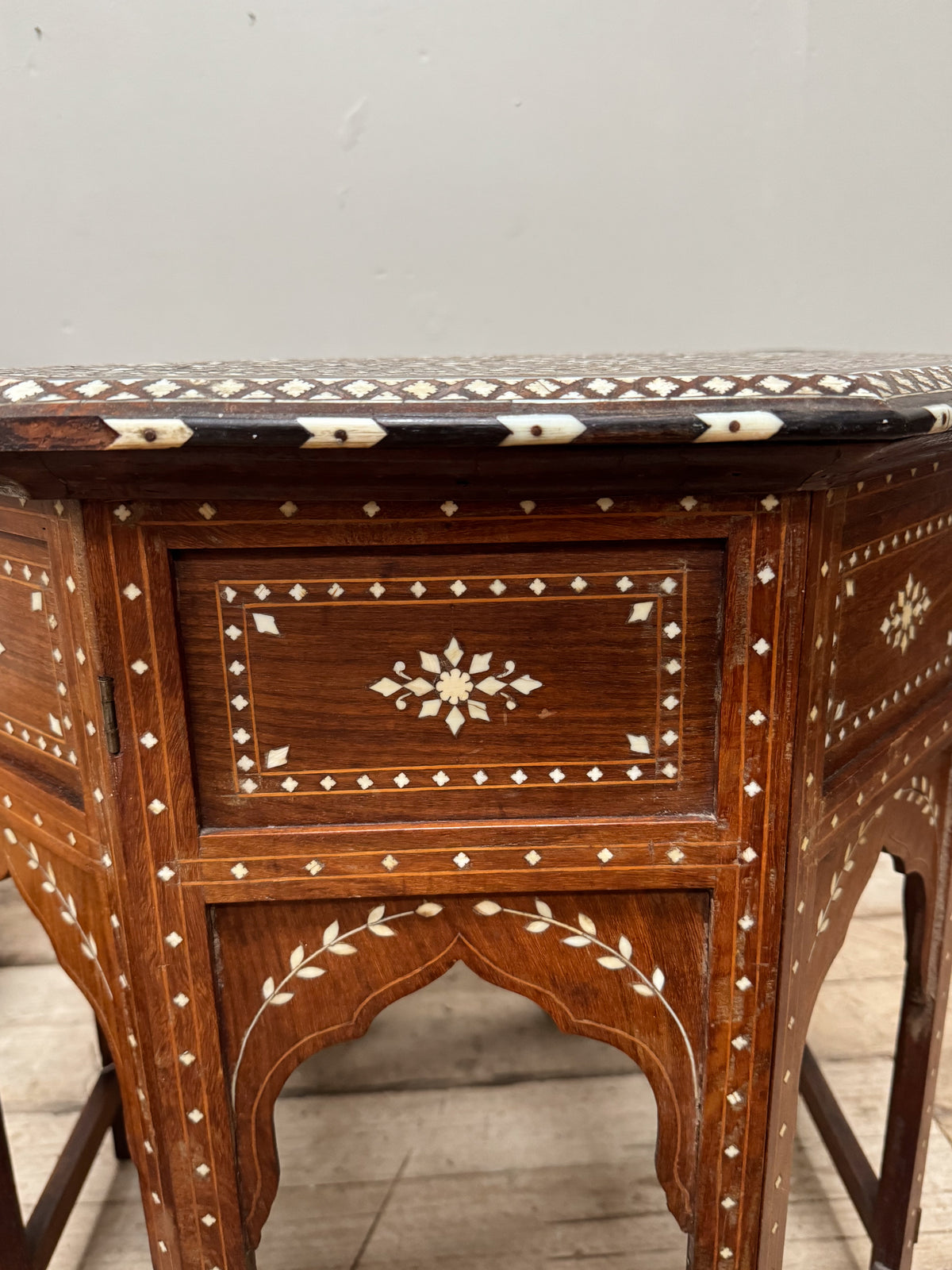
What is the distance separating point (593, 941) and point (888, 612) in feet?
1.18

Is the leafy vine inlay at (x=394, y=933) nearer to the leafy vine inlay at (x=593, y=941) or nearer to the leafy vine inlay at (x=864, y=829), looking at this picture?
the leafy vine inlay at (x=593, y=941)

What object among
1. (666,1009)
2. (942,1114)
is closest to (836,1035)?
(942,1114)

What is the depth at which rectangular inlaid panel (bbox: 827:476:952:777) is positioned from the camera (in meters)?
0.69

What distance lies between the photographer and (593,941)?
698 mm

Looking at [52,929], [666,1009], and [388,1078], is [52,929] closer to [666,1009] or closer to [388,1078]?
[666,1009]

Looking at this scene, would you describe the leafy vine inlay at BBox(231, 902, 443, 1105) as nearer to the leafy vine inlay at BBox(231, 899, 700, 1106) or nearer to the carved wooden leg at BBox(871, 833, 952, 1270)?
the leafy vine inlay at BBox(231, 899, 700, 1106)

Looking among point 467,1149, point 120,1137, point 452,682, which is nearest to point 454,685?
point 452,682

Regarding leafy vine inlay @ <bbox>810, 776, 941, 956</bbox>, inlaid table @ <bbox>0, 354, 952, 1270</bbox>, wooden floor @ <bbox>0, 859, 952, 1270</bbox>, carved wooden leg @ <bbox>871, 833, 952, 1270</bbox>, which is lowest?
wooden floor @ <bbox>0, 859, 952, 1270</bbox>

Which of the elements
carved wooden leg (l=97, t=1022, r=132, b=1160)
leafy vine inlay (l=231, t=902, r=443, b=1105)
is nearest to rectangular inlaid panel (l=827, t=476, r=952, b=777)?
leafy vine inlay (l=231, t=902, r=443, b=1105)

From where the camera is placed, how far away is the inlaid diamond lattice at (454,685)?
635 mm

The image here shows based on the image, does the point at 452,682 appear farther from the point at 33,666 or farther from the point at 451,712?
the point at 33,666

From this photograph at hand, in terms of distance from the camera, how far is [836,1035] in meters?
1.58

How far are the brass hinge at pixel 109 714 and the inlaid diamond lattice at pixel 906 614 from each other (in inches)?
23.4

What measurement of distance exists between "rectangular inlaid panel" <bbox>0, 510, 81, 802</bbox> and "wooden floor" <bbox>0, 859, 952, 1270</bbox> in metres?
0.84
